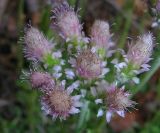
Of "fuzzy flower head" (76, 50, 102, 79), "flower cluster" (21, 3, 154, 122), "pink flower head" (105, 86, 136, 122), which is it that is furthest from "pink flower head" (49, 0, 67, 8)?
"pink flower head" (105, 86, 136, 122)

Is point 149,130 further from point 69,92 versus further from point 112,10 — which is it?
point 69,92

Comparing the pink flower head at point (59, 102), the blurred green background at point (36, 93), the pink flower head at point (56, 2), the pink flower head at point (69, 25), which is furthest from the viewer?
the blurred green background at point (36, 93)

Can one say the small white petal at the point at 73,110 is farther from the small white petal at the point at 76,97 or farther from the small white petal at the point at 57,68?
the small white petal at the point at 57,68

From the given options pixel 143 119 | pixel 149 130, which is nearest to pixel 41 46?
pixel 149 130

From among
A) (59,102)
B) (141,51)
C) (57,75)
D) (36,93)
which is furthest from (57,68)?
(36,93)

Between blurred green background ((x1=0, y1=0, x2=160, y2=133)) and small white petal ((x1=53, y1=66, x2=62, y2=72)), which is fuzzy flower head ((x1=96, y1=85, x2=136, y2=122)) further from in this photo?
blurred green background ((x1=0, y1=0, x2=160, y2=133))

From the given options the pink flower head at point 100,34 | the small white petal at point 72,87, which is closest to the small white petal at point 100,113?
the small white petal at point 72,87
